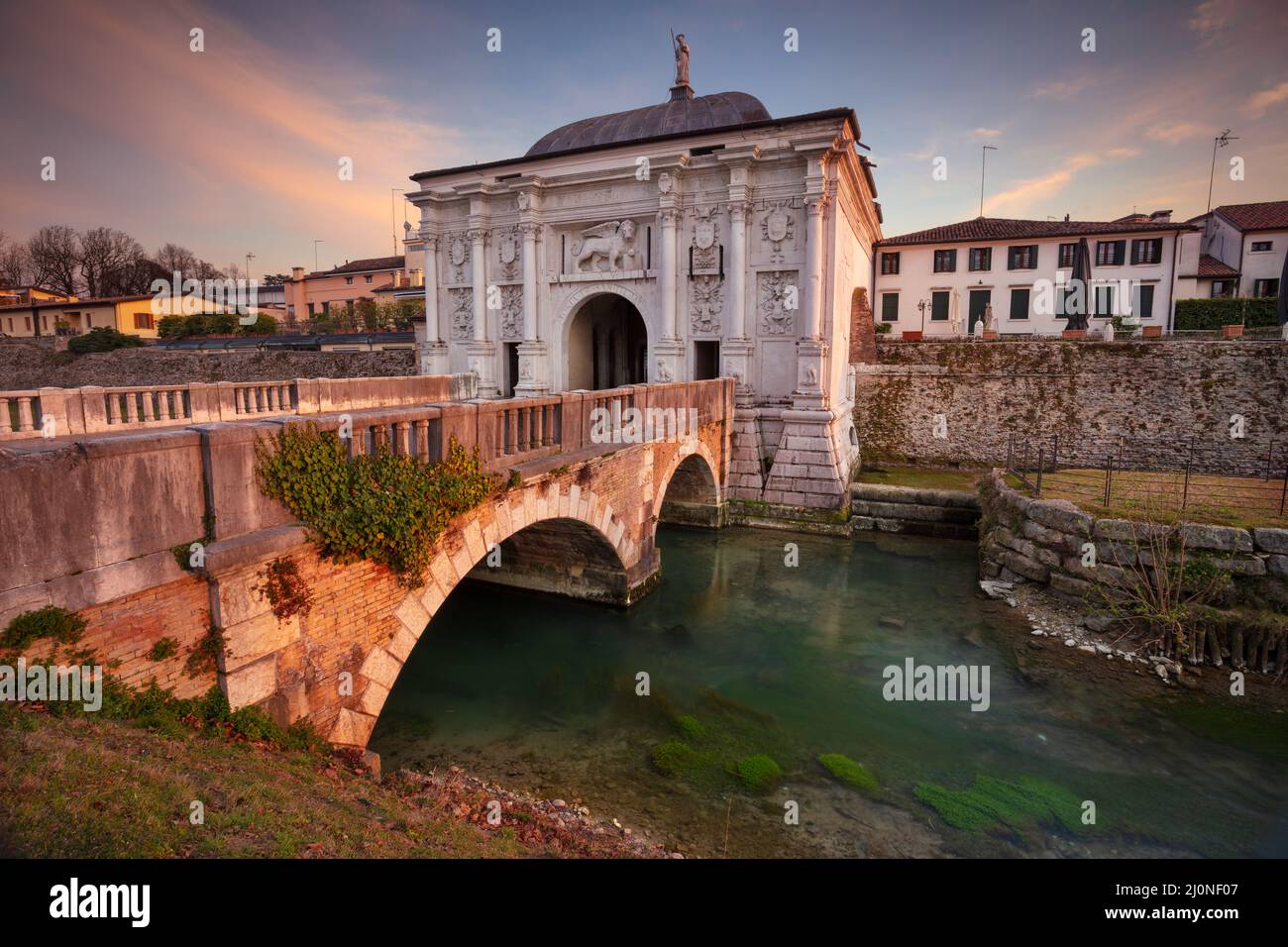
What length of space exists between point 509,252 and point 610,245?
3861 millimetres

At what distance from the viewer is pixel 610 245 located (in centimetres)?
2130

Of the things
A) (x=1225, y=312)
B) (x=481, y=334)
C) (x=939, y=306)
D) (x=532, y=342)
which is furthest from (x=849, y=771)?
(x=1225, y=312)

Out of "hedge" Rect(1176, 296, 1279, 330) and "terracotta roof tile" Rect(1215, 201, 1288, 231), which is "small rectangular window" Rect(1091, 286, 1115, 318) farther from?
"terracotta roof tile" Rect(1215, 201, 1288, 231)

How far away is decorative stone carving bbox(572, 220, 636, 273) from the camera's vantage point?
21.1m

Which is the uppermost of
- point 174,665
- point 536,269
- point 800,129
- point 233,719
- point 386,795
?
point 800,129

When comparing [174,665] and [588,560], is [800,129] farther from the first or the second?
[174,665]

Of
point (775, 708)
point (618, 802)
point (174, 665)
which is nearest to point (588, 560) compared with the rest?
point (775, 708)

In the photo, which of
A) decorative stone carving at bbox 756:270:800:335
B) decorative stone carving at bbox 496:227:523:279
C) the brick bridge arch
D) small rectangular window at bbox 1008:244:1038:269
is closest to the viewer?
the brick bridge arch

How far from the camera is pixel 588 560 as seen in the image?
13133 mm

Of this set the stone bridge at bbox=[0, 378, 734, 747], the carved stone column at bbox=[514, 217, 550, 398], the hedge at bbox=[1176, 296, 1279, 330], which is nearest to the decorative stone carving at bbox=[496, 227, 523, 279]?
the carved stone column at bbox=[514, 217, 550, 398]

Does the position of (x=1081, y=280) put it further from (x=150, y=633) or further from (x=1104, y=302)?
(x=150, y=633)

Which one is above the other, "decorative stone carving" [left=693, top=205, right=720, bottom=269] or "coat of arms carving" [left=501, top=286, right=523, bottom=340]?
"decorative stone carving" [left=693, top=205, right=720, bottom=269]

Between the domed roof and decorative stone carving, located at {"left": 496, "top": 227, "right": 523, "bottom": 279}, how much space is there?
2.63 m

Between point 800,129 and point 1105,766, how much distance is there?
53.2ft
